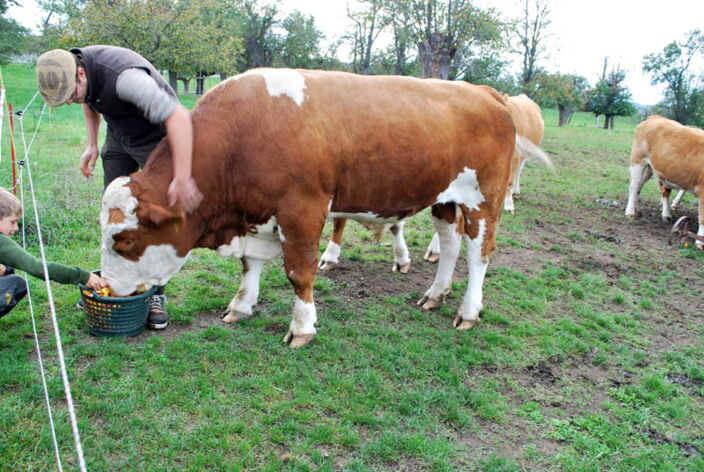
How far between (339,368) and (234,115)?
78.0 inches

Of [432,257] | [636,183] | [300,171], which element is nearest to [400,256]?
[432,257]

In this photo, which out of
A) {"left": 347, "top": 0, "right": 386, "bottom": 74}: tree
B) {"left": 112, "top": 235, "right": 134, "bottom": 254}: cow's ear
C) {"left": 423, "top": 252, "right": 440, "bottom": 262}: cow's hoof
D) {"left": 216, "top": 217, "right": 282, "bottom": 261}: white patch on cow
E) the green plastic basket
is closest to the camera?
{"left": 112, "top": 235, "right": 134, "bottom": 254}: cow's ear

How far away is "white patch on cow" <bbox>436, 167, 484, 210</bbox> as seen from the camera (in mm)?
4293

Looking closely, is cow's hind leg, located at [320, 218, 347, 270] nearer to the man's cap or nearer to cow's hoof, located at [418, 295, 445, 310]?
cow's hoof, located at [418, 295, 445, 310]

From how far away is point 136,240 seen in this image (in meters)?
3.38

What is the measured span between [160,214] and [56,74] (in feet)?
3.27

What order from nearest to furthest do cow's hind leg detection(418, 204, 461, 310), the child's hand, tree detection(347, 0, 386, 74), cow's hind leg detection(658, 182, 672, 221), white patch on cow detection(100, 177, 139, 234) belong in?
white patch on cow detection(100, 177, 139, 234) → the child's hand → cow's hind leg detection(418, 204, 461, 310) → cow's hind leg detection(658, 182, 672, 221) → tree detection(347, 0, 386, 74)

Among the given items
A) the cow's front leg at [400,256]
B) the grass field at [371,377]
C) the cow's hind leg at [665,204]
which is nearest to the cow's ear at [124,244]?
the grass field at [371,377]

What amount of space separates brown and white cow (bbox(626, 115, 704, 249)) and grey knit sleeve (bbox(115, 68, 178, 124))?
7835 mm

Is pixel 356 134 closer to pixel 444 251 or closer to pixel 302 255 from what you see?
pixel 302 255

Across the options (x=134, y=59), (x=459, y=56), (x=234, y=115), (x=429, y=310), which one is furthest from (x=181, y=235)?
(x=459, y=56)

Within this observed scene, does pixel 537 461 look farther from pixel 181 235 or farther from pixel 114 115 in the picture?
pixel 114 115

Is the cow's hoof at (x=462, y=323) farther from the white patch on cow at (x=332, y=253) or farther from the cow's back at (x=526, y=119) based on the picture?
the cow's back at (x=526, y=119)

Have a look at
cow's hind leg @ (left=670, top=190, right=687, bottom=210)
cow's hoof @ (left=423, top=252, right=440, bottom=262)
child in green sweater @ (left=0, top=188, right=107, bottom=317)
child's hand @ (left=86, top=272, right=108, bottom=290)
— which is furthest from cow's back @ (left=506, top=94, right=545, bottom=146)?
child in green sweater @ (left=0, top=188, right=107, bottom=317)
